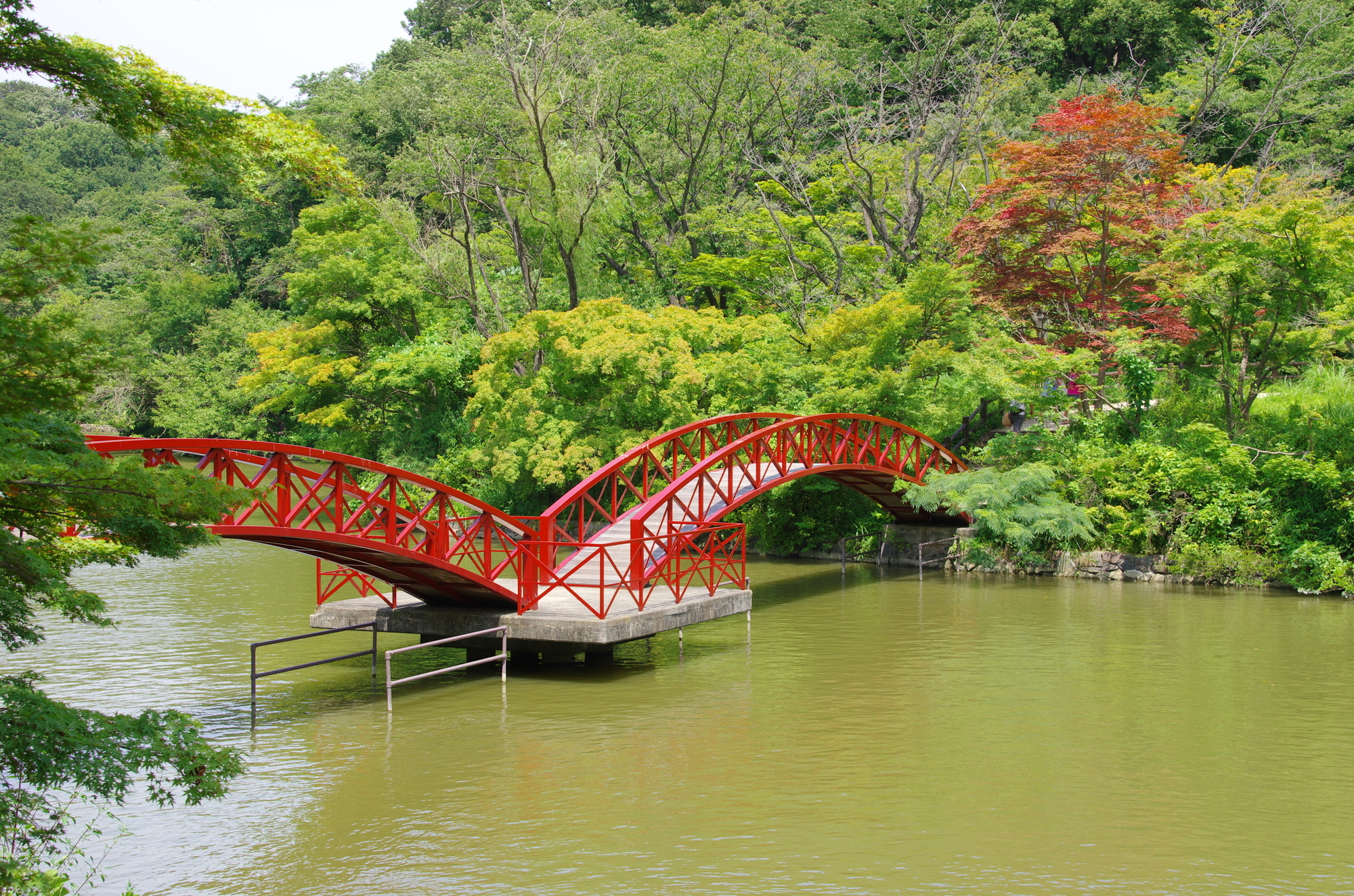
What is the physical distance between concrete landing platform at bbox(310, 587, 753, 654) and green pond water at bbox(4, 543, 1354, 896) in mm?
683

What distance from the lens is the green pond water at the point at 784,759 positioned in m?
9.91

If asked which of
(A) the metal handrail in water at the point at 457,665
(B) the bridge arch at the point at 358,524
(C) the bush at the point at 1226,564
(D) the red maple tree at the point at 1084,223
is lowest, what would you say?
(A) the metal handrail in water at the point at 457,665

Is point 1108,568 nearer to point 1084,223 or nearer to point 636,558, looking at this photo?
point 1084,223

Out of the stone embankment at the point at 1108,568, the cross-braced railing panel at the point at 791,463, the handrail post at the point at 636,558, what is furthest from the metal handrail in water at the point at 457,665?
the stone embankment at the point at 1108,568

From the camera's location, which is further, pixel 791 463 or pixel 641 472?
pixel 641 472

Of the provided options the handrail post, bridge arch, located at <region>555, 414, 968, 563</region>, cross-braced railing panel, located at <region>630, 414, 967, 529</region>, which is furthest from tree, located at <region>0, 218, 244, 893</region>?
cross-braced railing panel, located at <region>630, 414, 967, 529</region>

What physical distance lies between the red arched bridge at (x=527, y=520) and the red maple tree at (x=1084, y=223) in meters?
5.49

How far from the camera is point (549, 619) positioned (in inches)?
647

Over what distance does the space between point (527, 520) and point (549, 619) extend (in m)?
2.86

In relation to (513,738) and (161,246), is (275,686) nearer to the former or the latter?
(513,738)

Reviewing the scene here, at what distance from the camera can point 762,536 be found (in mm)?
31062

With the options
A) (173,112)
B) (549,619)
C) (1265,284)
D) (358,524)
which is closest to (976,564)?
(1265,284)

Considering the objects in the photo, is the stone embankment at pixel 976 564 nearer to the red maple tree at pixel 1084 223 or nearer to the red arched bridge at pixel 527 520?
the red arched bridge at pixel 527 520

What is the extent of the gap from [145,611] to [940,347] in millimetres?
19794
